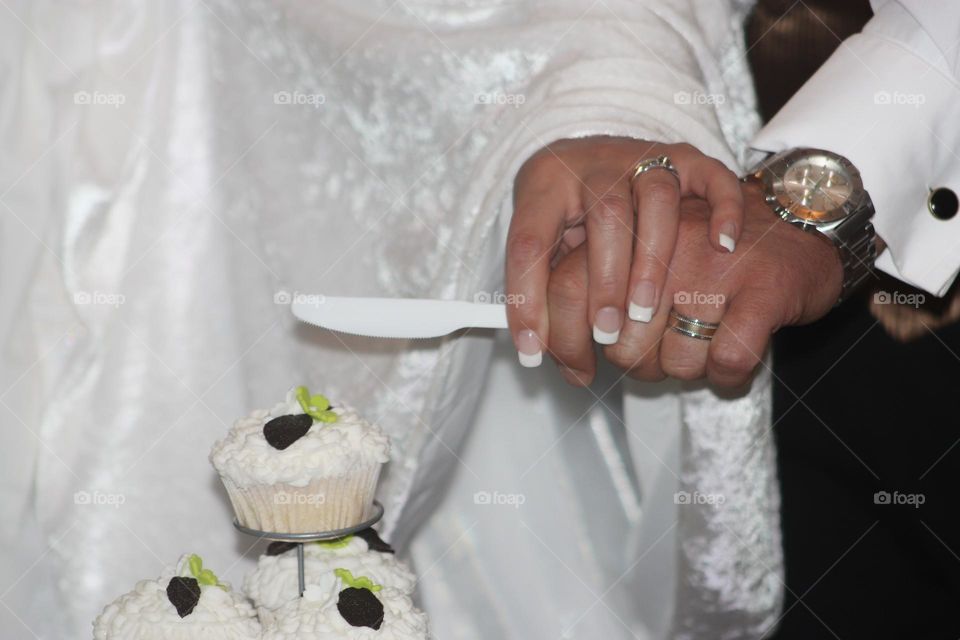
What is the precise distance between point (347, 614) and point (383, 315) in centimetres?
17

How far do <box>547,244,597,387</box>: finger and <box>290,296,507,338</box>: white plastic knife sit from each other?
0.25 ft

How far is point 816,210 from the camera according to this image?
1.97 feet

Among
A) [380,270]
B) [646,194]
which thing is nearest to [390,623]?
[646,194]

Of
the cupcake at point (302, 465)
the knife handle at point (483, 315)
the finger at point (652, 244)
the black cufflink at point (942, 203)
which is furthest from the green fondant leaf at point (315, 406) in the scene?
the black cufflink at point (942, 203)

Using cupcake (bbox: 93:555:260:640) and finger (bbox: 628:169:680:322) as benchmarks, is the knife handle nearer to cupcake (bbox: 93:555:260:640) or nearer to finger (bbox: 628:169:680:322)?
finger (bbox: 628:169:680:322)

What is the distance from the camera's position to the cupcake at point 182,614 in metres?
0.38

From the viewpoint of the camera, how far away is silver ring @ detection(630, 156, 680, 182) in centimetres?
57

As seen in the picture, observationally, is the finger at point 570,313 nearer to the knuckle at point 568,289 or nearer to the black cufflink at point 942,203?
the knuckle at point 568,289

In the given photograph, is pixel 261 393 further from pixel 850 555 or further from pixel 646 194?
pixel 850 555

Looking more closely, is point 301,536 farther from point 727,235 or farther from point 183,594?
point 727,235

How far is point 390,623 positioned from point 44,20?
0.58 meters

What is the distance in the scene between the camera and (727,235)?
1.79 ft

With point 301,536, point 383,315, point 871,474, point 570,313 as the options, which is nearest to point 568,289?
point 570,313

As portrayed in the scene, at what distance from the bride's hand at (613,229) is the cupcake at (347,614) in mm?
203
